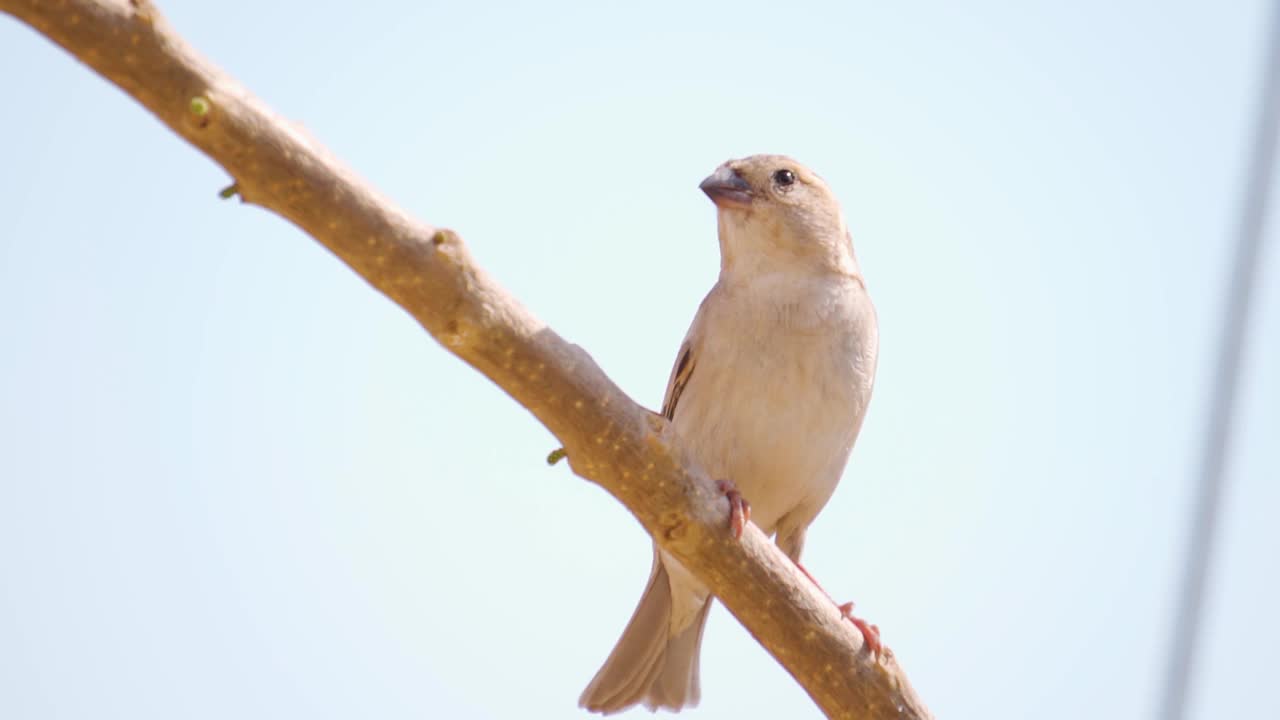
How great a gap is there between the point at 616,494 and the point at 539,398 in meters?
0.41

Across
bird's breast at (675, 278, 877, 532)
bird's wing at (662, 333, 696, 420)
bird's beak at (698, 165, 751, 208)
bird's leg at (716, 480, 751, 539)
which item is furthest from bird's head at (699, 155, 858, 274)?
bird's leg at (716, 480, 751, 539)

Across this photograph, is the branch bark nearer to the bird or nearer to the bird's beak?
the bird

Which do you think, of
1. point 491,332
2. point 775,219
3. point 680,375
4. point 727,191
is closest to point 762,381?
point 680,375

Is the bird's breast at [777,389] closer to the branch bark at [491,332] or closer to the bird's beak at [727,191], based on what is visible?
the bird's beak at [727,191]

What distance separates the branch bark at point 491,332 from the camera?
258 cm

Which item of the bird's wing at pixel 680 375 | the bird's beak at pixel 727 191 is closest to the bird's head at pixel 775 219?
the bird's beak at pixel 727 191

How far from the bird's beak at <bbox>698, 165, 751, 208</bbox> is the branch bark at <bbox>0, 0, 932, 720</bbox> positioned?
1728 mm

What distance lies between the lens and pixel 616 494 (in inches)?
132

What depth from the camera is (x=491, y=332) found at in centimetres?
298

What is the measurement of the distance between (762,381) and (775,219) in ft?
2.38

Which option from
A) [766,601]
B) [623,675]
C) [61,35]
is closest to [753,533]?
[766,601]

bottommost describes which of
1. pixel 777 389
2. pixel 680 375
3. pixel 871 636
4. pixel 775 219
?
pixel 871 636

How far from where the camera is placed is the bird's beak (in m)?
4.91

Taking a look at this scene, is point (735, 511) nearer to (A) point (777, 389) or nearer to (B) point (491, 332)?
(B) point (491, 332)
